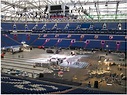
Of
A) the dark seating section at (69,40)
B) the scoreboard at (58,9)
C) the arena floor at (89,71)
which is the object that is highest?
the scoreboard at (58,9)

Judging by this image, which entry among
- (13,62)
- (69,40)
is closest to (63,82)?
(13,62)

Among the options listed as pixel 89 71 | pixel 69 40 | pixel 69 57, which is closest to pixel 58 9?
pixel 69 40

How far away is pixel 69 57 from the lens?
33.7 metres

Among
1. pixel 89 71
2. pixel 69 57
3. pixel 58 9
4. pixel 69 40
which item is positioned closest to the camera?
pixel 89 71

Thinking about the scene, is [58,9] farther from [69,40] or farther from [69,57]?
[69,57]

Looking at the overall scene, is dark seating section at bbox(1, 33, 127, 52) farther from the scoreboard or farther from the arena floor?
the arena floor

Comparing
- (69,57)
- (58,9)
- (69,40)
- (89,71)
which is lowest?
(89,71)

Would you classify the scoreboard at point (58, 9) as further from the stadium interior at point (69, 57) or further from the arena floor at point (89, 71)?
the arena floor at point (89, 71)

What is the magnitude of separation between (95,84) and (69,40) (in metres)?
26.2

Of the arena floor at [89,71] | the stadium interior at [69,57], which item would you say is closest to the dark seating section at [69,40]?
the stadium interior at [69,57]

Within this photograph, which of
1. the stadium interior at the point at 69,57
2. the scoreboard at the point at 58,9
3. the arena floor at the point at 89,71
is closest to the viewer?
the stadium interior at the point at 69,57

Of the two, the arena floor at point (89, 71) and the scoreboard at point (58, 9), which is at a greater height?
the scoreboard at point (58, 9)

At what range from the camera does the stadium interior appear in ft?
61.0

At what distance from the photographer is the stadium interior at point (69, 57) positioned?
1859 cm
